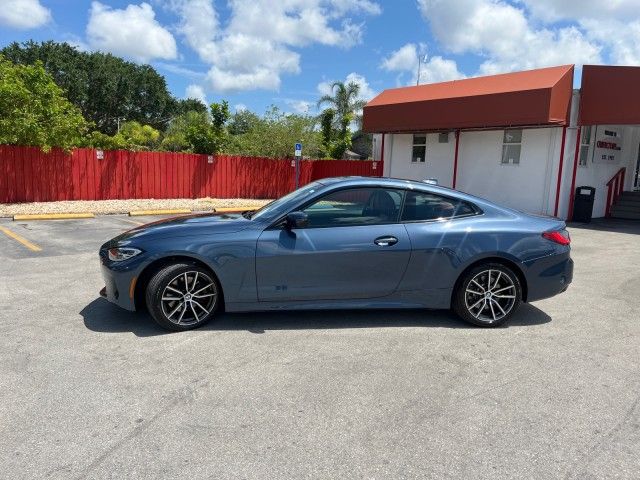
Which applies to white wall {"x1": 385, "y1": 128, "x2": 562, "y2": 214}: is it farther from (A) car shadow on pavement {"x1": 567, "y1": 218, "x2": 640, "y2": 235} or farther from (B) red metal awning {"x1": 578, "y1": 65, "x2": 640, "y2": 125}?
(A) car shadow on pavement {"x1": 567, "y1": 218, "x2": 640, "y2": 235}

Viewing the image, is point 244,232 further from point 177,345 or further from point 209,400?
point 209,400

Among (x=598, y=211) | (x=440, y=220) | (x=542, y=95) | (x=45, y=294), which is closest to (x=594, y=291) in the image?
(x=440, y=220)

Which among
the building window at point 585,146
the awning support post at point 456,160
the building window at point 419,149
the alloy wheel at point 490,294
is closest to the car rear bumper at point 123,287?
the alloy wheel at point 490,294

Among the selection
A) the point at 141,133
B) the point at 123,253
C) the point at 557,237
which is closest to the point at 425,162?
the point at 557,237

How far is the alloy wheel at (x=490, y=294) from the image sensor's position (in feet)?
16.1

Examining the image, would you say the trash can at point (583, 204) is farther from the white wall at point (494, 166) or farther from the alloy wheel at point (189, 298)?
the alloy wheel at point (189, 298)

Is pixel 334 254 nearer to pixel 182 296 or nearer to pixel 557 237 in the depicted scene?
pixel 182 296

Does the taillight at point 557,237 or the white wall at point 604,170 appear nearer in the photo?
the taillight at point 557,237

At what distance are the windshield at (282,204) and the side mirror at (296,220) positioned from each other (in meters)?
0.18

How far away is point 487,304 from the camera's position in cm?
491

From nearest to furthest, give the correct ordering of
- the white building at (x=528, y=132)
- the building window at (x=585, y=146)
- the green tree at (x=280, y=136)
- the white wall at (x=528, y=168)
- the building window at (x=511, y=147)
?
the white building at (x=528, y=132) < the white wall at (x=528, y=168) < the building window at (x=585, y=146) < the building window at (x=511, y=147) < the green tree at (x=280, y=136)

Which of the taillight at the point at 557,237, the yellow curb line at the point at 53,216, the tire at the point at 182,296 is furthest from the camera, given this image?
the yellow curb line at the point at 53,216

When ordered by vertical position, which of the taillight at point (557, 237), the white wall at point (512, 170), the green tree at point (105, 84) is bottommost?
the taillight at point (557, 237)

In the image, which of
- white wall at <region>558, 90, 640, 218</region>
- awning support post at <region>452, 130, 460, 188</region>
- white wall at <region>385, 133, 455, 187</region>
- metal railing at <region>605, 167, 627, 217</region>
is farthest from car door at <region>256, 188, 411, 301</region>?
metal railing at <region>605, 167, 627, 217</region>
